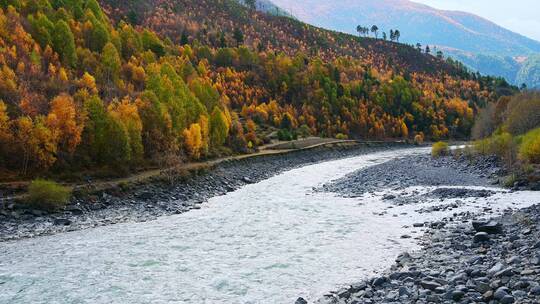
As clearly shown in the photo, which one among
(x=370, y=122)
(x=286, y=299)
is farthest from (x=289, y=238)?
(x=370, y=122)

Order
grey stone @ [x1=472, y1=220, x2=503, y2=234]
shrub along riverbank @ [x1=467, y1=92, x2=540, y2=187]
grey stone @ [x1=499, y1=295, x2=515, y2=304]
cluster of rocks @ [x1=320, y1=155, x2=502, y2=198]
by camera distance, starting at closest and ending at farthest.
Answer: grey stone @ [x1=499, y1=295, x2=515, y2=304], grey stone @ [x1=472, y1=220, x2=503, y2=234], shrub along riverbank @ [x1=467, y1=92, x2=540, y2=187], cluster of rocks @ [x1=320, y1=155, x2=502, y2=198]

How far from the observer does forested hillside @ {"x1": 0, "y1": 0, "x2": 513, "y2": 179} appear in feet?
179

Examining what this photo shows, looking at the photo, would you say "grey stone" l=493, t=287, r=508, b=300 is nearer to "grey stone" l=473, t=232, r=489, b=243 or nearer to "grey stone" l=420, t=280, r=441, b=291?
"grey stone" l=420, t=280, r=441, b=291

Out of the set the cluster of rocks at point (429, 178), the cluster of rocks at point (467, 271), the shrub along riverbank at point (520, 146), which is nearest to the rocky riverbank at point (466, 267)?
the cluster of rocks at point (467, 271)

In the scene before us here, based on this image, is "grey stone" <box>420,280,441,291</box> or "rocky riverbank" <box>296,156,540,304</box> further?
"grey stone" <box>420,280,441,291</box>

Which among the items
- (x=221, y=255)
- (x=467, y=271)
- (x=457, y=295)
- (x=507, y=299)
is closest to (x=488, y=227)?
(x=467, y=271)

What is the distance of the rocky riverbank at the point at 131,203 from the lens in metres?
37.6

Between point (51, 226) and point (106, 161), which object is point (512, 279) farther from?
point (106, 161)

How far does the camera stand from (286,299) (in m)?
20.0

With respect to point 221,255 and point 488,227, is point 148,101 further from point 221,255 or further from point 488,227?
point 488,227

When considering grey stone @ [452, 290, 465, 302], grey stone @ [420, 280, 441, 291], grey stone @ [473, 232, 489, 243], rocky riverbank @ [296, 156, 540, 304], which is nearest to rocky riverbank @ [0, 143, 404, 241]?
rocky riverbank @ [296, 156, 540, 304]

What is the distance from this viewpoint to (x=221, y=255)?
27484 millimetres

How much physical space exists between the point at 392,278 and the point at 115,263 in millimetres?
16619

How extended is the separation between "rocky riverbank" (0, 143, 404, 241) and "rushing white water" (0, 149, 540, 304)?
2882 mm
